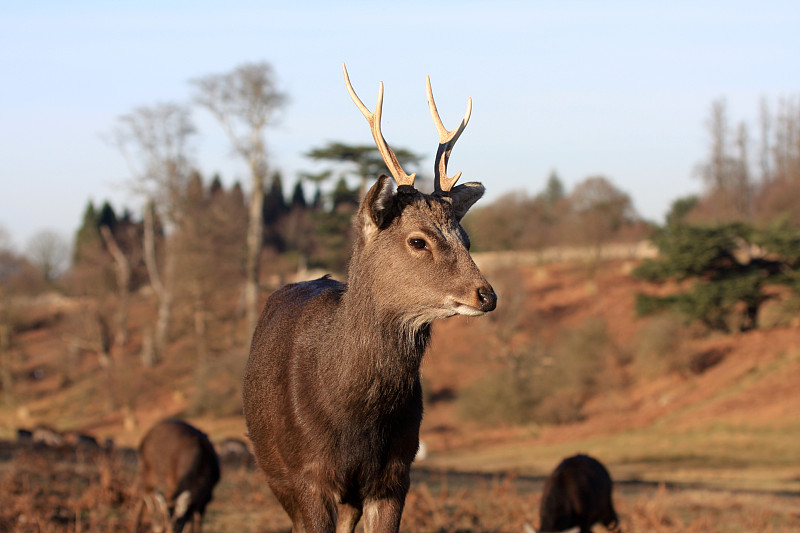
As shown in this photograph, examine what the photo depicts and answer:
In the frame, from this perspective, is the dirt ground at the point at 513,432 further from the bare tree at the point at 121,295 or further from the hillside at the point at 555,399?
the bare tree at the point at 121,295

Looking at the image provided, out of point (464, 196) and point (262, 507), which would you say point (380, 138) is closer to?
point (464, 196)

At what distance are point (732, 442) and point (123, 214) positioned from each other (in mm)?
60030

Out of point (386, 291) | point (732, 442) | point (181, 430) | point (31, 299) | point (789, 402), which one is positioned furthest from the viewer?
point (31, 299)

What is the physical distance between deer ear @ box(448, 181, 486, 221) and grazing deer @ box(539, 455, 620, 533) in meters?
6.75

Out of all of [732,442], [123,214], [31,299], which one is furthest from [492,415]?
[123,214]

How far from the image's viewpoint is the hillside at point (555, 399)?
2781 cm

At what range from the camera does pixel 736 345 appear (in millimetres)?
39594

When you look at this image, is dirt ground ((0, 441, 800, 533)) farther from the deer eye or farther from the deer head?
the deer eye

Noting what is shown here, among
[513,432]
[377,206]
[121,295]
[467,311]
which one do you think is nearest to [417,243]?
[377,206]

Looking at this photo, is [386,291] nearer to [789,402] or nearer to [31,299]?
[789,402]

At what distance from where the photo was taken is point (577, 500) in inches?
450

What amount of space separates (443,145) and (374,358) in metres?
1.54

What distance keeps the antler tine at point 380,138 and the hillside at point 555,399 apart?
1911 cm

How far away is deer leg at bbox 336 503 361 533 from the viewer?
5.84 metres
